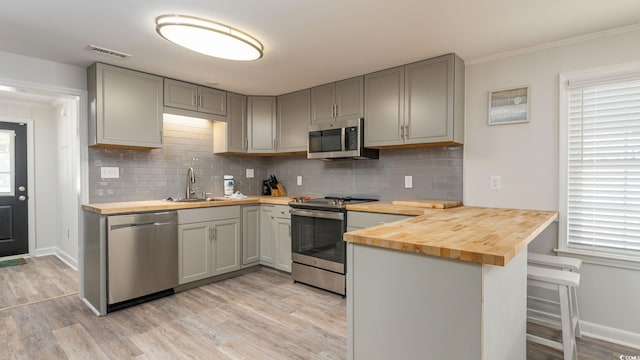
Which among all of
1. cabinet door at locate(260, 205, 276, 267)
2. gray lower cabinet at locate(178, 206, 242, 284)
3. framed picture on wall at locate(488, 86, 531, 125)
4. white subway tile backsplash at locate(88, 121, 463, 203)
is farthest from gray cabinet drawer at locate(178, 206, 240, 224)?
framed picture on wall at locate(488, 86, 531, 125)

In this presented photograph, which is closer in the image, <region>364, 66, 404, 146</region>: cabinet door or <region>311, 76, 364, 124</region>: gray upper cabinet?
<region>364, 66, 404, 146</region>: cabinet door

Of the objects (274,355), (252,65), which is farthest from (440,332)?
(252,65)

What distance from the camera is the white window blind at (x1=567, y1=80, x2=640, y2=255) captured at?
2.28m

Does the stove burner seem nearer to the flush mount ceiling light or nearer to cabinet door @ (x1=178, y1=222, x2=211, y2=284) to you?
cabinet door @ (x1=178, y1=222, x2=211, y2=284)

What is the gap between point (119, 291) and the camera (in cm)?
281

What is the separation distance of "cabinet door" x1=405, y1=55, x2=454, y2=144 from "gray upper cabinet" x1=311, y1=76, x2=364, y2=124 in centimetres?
53

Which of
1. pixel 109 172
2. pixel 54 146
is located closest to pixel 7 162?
pixel 54 146

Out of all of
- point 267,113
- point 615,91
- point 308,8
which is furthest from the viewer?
point 267,113

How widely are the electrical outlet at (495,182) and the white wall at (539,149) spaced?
0.03 metres

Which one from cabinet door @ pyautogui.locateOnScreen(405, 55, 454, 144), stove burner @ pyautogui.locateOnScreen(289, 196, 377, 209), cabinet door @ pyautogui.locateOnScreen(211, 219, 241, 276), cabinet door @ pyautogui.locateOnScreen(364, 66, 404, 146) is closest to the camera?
cabinet door @ pyautogui.locateOnScreen(405, 55, 454, 144)

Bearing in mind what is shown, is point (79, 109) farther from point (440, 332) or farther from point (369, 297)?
point (440, 332)

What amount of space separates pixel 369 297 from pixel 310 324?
1.30 metres

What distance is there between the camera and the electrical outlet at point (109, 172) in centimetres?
322

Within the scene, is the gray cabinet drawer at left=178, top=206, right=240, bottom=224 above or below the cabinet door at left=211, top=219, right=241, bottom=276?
above
